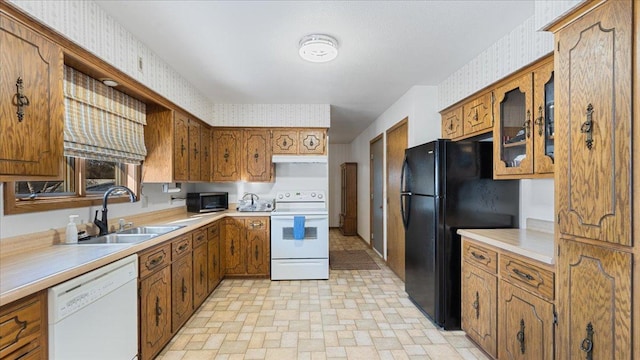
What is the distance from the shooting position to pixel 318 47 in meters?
2.25

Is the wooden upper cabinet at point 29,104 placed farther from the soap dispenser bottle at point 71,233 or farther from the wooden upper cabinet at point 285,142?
the wooden upper cabinet at point 285,142

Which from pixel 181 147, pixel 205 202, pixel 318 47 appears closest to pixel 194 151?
pixel 181 147

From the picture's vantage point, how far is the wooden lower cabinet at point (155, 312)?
76.5 inches

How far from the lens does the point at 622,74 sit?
112cm

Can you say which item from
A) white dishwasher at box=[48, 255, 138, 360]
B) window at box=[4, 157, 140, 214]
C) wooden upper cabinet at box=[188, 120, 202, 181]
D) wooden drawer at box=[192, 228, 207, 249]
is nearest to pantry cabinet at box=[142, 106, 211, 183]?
window at box=[4, 157, 140, 214]

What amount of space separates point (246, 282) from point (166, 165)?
181 centimetres

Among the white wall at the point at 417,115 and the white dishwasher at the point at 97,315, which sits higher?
the white wall at the point at 417,115

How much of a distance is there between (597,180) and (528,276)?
2.49 ft

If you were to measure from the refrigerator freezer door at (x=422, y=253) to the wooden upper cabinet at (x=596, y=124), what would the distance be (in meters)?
1.22

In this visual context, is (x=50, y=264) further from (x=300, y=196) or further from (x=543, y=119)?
(x=300, y=196)

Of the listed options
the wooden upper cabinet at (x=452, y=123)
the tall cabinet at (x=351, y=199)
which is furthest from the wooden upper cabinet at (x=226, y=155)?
the tall cabinet at (x=351, y=199)

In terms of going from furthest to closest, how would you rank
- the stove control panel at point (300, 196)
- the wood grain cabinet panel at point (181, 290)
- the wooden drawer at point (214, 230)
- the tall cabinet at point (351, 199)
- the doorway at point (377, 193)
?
the tall cabinet at point (351, 199), the doorway at point (377, 193), the stove control panel at point (300, 196), the wooden drawer at point (214, 230), the wood grain cabinet panel at point (181, 290)

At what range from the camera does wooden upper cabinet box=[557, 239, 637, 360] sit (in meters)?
1.12

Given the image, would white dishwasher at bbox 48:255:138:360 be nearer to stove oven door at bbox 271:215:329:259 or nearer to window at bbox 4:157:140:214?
window at bbox 4:157:140:214
